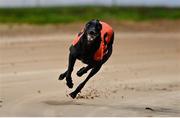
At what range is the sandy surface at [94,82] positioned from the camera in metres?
12.2

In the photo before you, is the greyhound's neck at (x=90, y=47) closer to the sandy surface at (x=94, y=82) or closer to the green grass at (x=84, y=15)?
the sandy surface at (x=94, y=82)

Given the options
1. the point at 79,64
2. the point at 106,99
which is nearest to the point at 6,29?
the point at 79,64

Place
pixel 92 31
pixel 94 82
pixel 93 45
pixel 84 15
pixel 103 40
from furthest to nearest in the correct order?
pixel 84 15 → pixel 94 82 → pixel 103 40 → pixel 93 45 → pixel 92 31

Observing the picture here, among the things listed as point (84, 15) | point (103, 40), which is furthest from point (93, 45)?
point (84, 15)

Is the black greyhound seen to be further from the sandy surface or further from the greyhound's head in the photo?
the sandy surface

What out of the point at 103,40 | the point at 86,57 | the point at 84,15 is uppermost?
the point at 84,15

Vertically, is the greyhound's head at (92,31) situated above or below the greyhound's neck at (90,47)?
above

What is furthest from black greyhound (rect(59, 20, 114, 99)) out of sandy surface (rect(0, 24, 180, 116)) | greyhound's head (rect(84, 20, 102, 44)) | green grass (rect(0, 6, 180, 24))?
green grass (rect(0, 6, 180, 24))

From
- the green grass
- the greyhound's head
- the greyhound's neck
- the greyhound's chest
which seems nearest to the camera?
the greyhound's head

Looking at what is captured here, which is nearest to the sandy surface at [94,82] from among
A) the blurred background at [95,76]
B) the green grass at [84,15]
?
the blurred background at [95,76]

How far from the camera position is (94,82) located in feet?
53.0

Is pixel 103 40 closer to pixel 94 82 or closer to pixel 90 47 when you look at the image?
pixel 90 47

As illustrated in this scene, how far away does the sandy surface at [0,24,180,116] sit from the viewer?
1220cm

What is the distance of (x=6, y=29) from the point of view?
32125 millimetres
